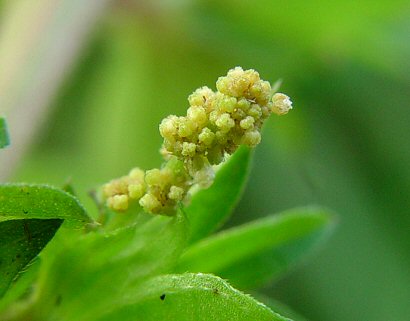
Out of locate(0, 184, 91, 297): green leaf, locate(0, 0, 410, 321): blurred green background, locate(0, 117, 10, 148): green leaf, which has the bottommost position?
locate(0, 0, 410, 321): blurred green background

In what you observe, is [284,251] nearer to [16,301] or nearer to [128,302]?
[128,302]

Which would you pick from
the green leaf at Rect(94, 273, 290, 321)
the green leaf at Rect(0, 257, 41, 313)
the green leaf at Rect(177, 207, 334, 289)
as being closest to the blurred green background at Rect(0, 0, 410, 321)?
the green leaf at Rect(177, 207, 334, 289)

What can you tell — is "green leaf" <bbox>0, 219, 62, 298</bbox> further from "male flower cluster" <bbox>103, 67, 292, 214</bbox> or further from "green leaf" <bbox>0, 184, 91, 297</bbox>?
"male flower cluster" <bbox>103, 67, 292, 214</bbox>

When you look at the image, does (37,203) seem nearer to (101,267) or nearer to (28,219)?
(28,219)

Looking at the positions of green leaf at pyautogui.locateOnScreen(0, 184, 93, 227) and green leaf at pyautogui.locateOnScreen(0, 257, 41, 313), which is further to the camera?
green leaf at pyautogui.locateOnScreen(0, 257, 41, 313)

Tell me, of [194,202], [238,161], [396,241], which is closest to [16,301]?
[194,202]

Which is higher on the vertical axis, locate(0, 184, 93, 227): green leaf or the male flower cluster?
the male flower cluster

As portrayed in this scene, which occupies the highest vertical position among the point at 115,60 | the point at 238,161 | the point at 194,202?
the point at 238,161

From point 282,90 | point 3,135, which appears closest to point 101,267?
point 3,135
